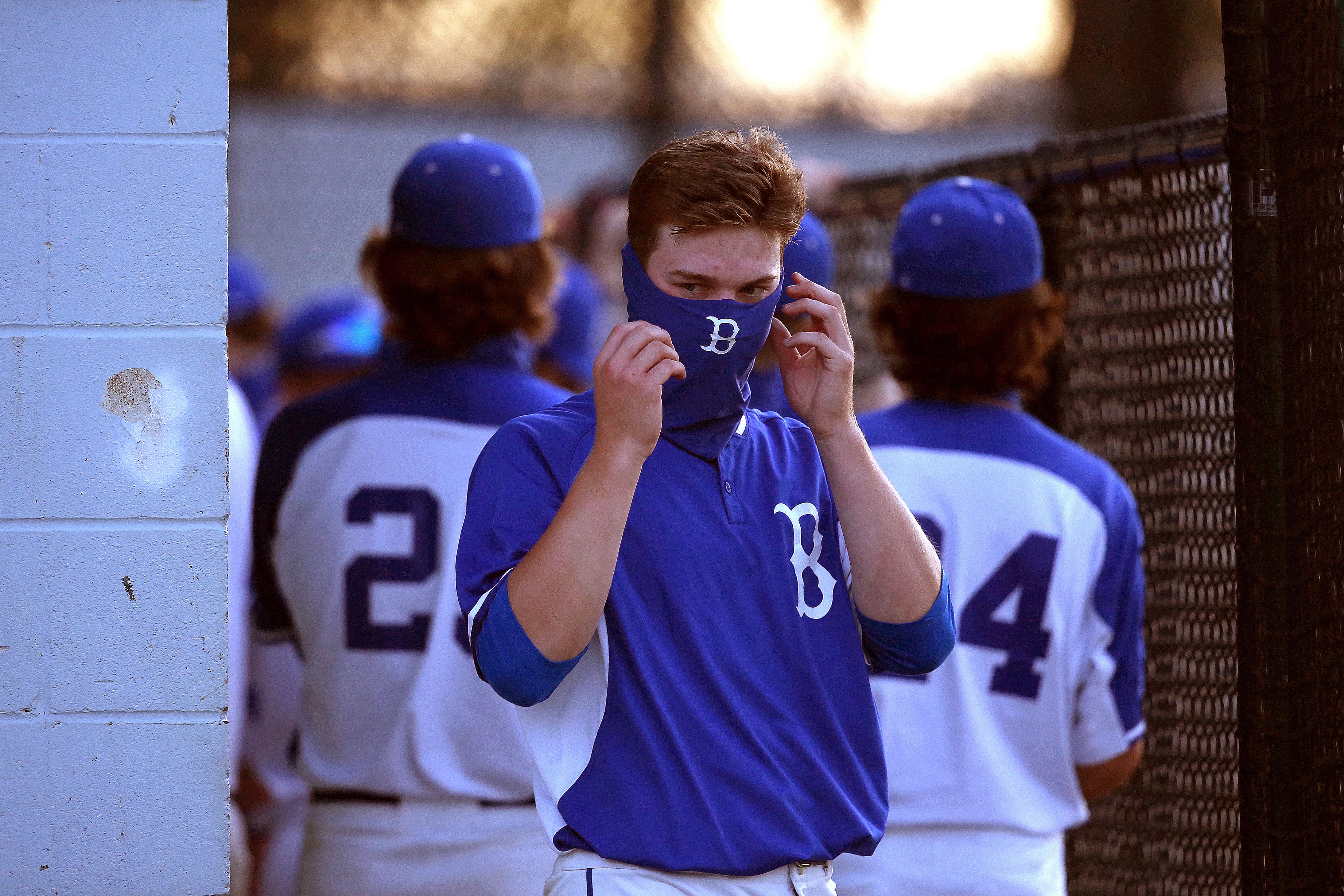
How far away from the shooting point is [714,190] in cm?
183

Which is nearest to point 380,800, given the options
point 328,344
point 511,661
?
point 511,661

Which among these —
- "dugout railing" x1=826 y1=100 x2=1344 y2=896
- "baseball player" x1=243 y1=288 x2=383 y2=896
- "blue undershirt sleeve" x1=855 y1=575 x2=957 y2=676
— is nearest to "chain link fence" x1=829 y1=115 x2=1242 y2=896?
"dugout railing" x1=826 y1=100 x2=1344 y2=896

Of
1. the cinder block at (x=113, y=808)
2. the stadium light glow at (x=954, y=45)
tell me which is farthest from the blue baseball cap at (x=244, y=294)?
the cinder block at (x=113, y=808)

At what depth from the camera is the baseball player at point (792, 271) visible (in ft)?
11.1

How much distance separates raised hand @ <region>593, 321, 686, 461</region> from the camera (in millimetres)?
1736

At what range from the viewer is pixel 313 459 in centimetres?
310

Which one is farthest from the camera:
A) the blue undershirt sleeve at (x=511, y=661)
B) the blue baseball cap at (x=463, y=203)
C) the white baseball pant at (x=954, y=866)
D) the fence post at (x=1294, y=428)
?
the blue baseball cap at (x=463, y=203)

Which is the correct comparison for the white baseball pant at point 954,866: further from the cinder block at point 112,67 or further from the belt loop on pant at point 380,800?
the cinder block at point 112,67

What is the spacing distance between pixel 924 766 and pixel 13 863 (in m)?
1.65

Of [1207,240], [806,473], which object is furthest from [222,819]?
[1207,240]

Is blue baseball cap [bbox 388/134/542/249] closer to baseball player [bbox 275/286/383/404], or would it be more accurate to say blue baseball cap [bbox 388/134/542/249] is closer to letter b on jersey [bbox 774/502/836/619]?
letter b on jersey [bbox 774/502/836/619]

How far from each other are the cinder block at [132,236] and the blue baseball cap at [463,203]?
116 cm

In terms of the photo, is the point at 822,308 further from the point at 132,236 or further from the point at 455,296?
the point at 455,296

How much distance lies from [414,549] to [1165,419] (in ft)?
5.31
